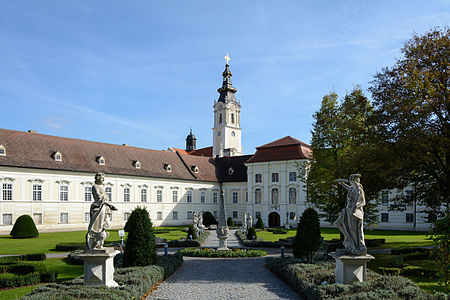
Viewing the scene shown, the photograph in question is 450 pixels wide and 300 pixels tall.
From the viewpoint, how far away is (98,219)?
951cm

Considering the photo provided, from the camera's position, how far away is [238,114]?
260ft

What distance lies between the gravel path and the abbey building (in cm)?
1936

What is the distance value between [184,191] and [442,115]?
120 feet

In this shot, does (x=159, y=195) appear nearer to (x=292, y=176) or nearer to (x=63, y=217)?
(x=63, y=217)

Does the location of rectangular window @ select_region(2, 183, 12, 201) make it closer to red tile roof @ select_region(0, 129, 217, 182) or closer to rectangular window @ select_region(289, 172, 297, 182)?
red tile roof @ select_region(0, 129, 217, 182)

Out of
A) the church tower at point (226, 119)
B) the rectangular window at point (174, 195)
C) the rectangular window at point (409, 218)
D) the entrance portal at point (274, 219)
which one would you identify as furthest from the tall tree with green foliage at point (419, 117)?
the church tower at point (226, 119)

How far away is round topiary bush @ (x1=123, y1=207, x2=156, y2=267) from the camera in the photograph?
12797 mm

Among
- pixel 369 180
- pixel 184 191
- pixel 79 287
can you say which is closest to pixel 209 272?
pixel 79 287

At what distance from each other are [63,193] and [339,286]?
34.6 m

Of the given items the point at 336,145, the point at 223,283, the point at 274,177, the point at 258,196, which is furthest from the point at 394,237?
the point at 223,283

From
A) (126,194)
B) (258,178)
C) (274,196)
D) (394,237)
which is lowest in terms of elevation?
(394,237)

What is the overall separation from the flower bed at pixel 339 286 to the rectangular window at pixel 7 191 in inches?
1201

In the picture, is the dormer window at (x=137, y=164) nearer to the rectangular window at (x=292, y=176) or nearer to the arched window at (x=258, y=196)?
the arched window at (x=258, y=196)

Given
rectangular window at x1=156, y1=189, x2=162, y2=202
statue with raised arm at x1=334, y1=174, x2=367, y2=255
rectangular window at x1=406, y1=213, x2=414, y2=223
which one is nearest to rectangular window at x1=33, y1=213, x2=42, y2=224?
rectangular window at x1=156, y1=189, x2=162, y2=202
